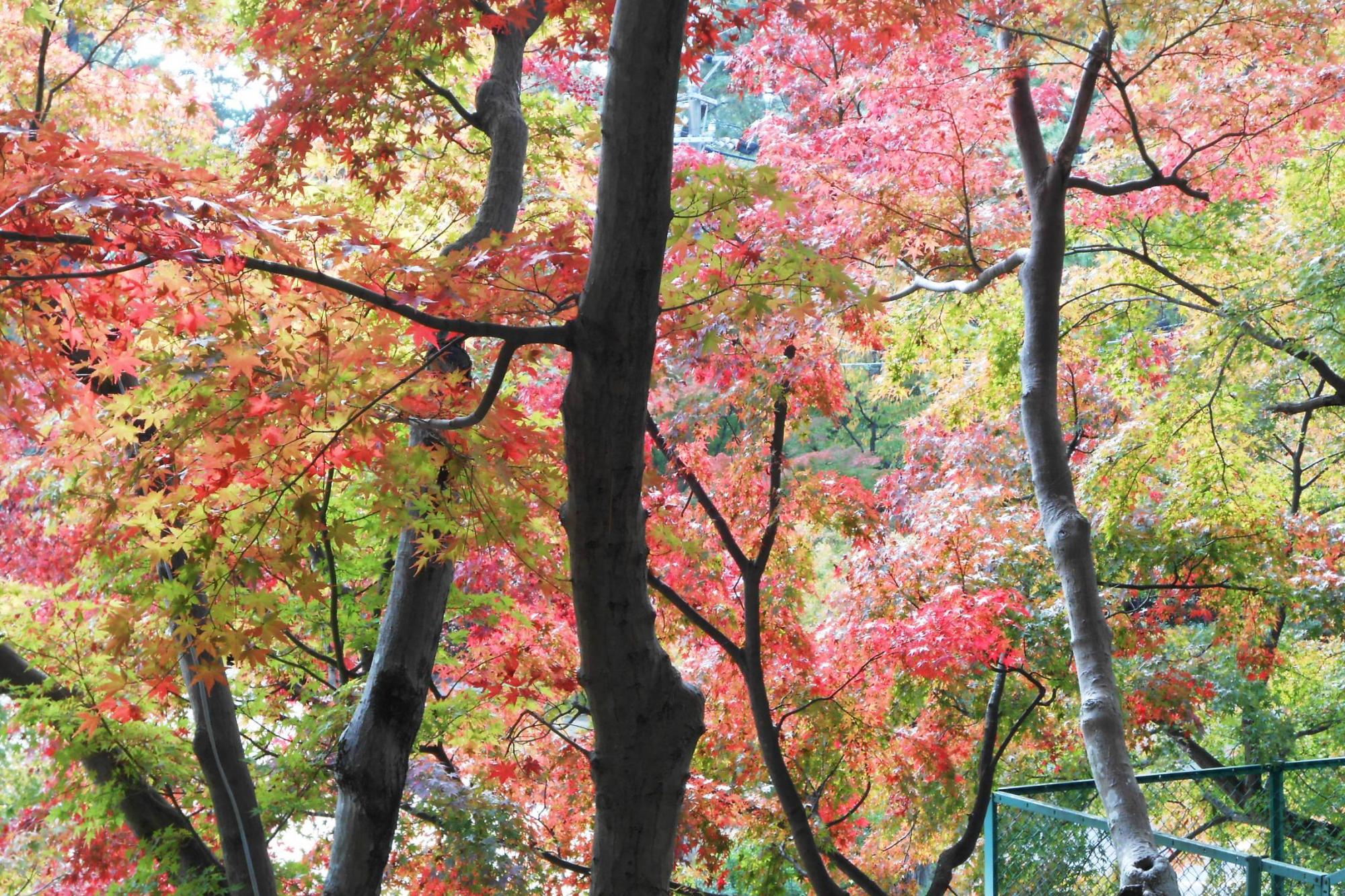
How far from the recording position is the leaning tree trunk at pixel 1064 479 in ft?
13.5

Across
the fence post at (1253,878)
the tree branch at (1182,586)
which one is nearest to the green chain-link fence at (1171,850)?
the fence post at (1253,878)

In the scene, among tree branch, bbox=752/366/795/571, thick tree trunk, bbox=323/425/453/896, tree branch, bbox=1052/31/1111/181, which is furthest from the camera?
tree branch, bbox=752/366/795/571

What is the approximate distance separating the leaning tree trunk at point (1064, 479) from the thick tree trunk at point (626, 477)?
7.18ft

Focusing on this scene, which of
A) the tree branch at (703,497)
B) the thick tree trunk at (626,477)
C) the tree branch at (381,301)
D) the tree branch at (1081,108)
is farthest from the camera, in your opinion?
the tree branch at (703,497)

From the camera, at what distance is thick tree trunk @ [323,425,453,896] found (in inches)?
151

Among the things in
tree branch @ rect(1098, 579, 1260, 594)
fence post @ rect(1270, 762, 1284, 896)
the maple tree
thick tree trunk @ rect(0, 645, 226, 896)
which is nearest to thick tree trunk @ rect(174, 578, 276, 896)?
the maple tree

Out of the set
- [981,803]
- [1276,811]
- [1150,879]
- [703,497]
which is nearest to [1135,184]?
[703,497]

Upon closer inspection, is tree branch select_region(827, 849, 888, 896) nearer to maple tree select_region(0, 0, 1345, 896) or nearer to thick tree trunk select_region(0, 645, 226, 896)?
maple tree select_region(0, 0, 1345, 896)

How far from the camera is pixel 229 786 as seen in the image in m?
4.04

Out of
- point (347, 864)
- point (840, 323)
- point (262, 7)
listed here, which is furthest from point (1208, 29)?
point (347, 864)

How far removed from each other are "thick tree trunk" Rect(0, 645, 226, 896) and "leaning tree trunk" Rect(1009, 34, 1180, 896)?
3637 millimetres

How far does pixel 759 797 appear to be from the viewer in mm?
6355

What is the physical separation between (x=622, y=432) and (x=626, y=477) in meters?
0.11

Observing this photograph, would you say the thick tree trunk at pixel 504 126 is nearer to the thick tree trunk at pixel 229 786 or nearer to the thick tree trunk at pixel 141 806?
the thick tree trunk at pixel 229 786
